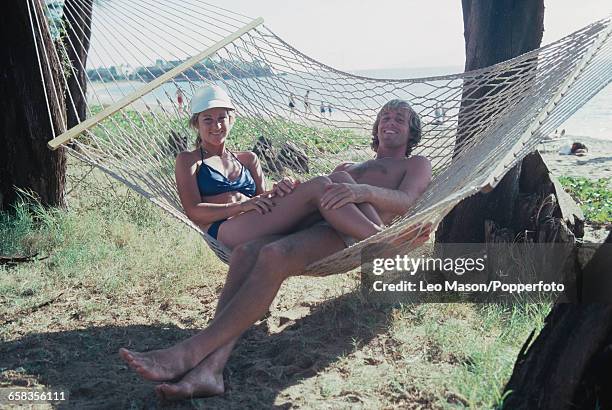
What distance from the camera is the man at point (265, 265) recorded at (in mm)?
1729

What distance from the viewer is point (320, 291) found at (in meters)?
2.68

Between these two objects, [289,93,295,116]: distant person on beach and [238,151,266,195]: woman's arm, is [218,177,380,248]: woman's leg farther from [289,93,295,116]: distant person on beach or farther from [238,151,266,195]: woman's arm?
[289,93,295,116]: distant person on beach

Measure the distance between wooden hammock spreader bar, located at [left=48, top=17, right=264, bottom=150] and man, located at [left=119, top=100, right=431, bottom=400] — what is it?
2.70 ft

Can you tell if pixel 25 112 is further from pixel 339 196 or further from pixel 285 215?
pixel 339 196

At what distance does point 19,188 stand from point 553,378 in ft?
9.03

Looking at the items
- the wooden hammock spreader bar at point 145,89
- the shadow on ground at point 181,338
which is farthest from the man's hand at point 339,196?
the wooden hammock spreader bar at point 145,89

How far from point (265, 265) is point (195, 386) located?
0.37m

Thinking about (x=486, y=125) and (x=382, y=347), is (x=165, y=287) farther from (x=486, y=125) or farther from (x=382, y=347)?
(x=486, y=125)

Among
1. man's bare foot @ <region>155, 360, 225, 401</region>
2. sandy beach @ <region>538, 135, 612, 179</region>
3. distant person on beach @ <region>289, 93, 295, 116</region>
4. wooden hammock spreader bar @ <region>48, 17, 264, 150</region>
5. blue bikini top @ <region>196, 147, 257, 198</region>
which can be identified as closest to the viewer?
man's bare foot @ <region>155, 360, 225, 401</region>

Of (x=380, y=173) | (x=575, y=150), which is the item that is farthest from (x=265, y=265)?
(x=575, y=150)

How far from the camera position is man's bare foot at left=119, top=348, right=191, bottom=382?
1.70 meters

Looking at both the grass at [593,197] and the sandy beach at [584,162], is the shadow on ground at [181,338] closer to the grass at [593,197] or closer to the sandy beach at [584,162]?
the grass at [593,197]

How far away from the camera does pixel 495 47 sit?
270 cm

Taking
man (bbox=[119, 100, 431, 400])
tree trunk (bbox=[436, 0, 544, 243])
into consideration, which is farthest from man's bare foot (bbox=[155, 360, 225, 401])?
tree trunk (bbox=[436, 0, 544, 243])
